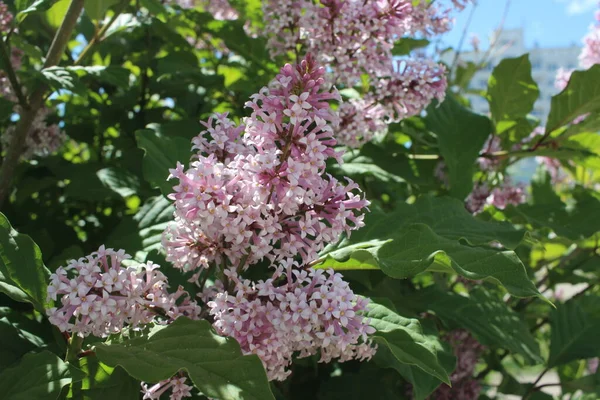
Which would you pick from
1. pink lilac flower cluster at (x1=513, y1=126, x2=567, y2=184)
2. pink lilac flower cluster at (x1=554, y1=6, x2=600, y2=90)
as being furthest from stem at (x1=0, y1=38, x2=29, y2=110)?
pink lilac flower cluster at (x1=554, y1=6, x2=600, y2=90)

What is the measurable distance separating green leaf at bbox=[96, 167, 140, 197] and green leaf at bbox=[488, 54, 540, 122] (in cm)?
134

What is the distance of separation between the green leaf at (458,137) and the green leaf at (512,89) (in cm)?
8

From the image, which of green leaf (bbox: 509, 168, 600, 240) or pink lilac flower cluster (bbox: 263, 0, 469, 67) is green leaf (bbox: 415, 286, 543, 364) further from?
pink lilac flower cluster (bbox: 263, 0, 469, 67)

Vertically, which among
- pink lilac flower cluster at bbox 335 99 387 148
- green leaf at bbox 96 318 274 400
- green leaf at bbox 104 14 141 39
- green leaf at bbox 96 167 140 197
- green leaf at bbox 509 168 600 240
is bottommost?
green leaf at bbox 509 168 600 240

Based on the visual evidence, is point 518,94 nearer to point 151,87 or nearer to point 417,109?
point 417,109

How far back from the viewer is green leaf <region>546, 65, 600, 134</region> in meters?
2.14

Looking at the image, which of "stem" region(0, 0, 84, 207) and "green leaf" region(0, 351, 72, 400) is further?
"stem" region(0, 0, 84, 207)

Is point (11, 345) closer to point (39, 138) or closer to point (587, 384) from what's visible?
point (39, 138)

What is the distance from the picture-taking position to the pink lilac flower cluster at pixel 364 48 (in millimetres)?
1938

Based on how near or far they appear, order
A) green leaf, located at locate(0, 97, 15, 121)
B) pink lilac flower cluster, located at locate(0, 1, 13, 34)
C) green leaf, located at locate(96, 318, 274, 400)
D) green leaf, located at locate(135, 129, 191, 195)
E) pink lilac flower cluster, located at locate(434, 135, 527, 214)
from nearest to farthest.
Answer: green leaf, located at locate(96, 318, 274, 400)
green leaf, located at locate(135, 129, 191, 195)
green leaf, located at locate(0, 97, 15, 121)
pink lilac flower cluster, located at locate(0, 1, 13, 34)
pink lilac flower cluster, located at locate(434, 135, 527, 214)

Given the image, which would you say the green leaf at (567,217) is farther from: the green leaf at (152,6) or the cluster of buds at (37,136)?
the cluster of buds at (37,136)

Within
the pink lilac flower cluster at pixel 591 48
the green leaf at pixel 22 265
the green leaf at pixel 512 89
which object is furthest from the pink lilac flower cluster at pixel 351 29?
the pink lilac flower cluster at pixel 591 48

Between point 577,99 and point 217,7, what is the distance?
5.48 ft

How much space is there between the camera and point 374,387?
1.95 m
